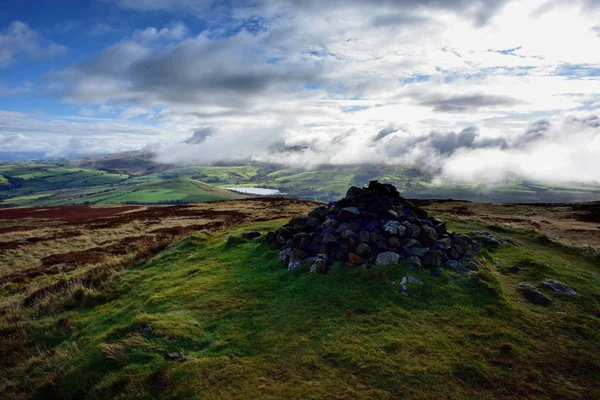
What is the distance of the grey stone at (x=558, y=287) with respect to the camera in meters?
15.6

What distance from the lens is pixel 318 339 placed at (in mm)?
12000

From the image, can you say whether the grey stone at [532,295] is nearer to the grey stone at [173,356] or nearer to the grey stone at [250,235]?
the grey stone at [173,356]

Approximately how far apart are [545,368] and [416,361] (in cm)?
421

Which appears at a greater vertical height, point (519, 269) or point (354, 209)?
point (354, 209)

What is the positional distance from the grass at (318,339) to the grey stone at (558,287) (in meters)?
0.48

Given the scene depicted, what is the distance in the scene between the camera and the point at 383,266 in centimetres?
1639

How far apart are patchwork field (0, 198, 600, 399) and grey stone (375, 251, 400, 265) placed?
0.54 m

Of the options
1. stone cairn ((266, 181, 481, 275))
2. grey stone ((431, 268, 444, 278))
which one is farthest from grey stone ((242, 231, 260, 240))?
grey stone ((431, 268, 444, 278))

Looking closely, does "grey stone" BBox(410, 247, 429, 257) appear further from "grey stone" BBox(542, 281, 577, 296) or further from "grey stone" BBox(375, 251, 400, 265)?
"grey stone" BBox(542, 281, 577, 296)

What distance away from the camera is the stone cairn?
17156 mm

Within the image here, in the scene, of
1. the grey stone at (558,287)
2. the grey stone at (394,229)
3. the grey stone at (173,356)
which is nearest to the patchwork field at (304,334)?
the grey stone at (173,356)

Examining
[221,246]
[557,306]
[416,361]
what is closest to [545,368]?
[416,361]

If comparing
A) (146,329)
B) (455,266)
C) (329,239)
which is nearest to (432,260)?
(455,266)

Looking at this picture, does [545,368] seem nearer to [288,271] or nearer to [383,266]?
[383,266]
